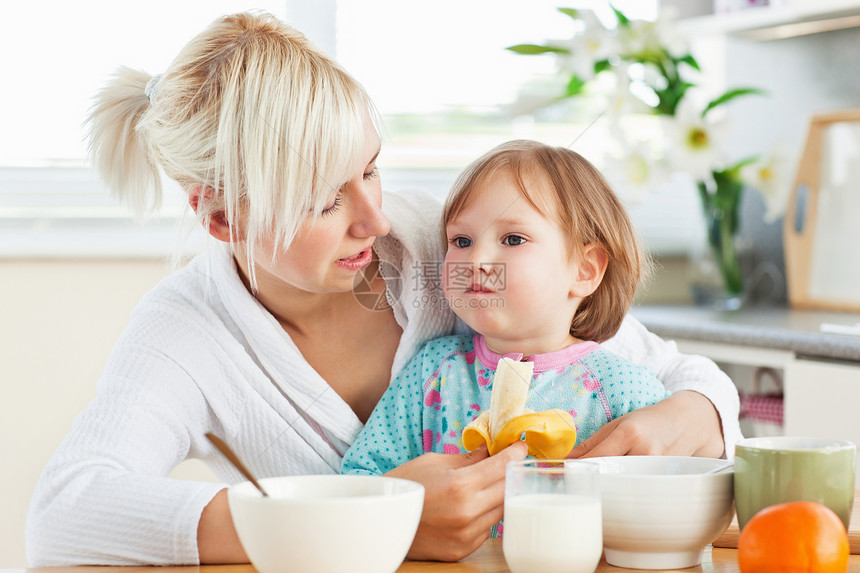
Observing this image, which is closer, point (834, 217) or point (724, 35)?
point (834, 217)

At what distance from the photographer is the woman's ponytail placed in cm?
120

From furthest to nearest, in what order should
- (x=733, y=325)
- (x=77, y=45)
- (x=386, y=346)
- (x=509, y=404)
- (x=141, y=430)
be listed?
1. (x=77, y=45)
2. (x=733, y=325)
3. (x=386, y=346)
4. (x=141, y=430)
5. (x=509, y=404)

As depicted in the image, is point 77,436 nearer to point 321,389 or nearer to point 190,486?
point 190,486

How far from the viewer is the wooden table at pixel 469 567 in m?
0.74

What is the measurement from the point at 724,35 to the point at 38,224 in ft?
6.75

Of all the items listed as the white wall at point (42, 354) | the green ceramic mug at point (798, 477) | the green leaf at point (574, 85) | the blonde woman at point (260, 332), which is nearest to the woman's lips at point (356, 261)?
the blonde woman at point (260, 332)

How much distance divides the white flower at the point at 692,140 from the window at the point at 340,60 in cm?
19

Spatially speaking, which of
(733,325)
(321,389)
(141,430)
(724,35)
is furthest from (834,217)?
(141,430)

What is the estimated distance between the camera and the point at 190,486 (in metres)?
0.87

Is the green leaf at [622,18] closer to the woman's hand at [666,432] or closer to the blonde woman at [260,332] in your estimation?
the blonde woman at [260,332]

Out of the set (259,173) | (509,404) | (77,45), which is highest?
(77,45)

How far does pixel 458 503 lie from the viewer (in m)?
0.77

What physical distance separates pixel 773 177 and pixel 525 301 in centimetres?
152

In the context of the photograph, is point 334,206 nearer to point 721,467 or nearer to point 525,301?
point 525,301
